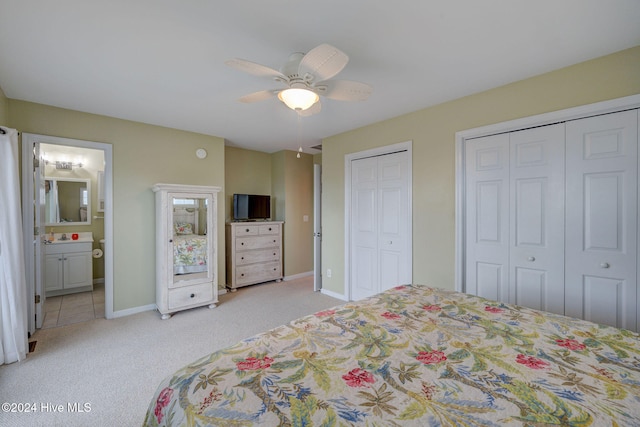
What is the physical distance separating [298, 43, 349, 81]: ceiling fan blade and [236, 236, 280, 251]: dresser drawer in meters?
3.29

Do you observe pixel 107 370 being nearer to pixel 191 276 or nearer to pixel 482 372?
pixel 191 276

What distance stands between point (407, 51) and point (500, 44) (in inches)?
25.1

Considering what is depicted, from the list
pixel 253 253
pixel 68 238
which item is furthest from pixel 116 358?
pixel 68 238

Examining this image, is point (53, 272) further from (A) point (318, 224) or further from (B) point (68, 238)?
(A) point (318, 224)

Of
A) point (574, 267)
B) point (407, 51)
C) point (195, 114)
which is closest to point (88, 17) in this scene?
point (195, 114)

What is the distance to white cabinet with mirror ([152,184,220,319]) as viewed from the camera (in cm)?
333

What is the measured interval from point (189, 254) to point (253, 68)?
2.66m

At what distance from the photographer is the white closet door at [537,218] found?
230 centimetres

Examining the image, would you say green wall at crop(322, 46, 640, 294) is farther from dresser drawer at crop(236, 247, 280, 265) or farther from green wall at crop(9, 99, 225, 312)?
green wall at crop(9, 99, 225, 312)

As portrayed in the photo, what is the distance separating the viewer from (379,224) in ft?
11.9

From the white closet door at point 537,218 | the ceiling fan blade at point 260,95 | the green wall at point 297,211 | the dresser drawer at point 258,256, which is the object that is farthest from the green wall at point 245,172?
the white closet door at point 537,218

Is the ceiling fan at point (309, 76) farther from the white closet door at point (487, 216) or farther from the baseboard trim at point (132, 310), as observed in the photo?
the baseboard trim at point (132, 310)

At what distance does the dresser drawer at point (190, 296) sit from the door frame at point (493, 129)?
307 cm

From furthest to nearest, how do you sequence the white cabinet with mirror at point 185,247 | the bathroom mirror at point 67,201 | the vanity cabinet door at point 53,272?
the bathroom mirror at point 67,201, the vanity cabinet door at point 53,272, the white cabinet with mirror at point 185,247
